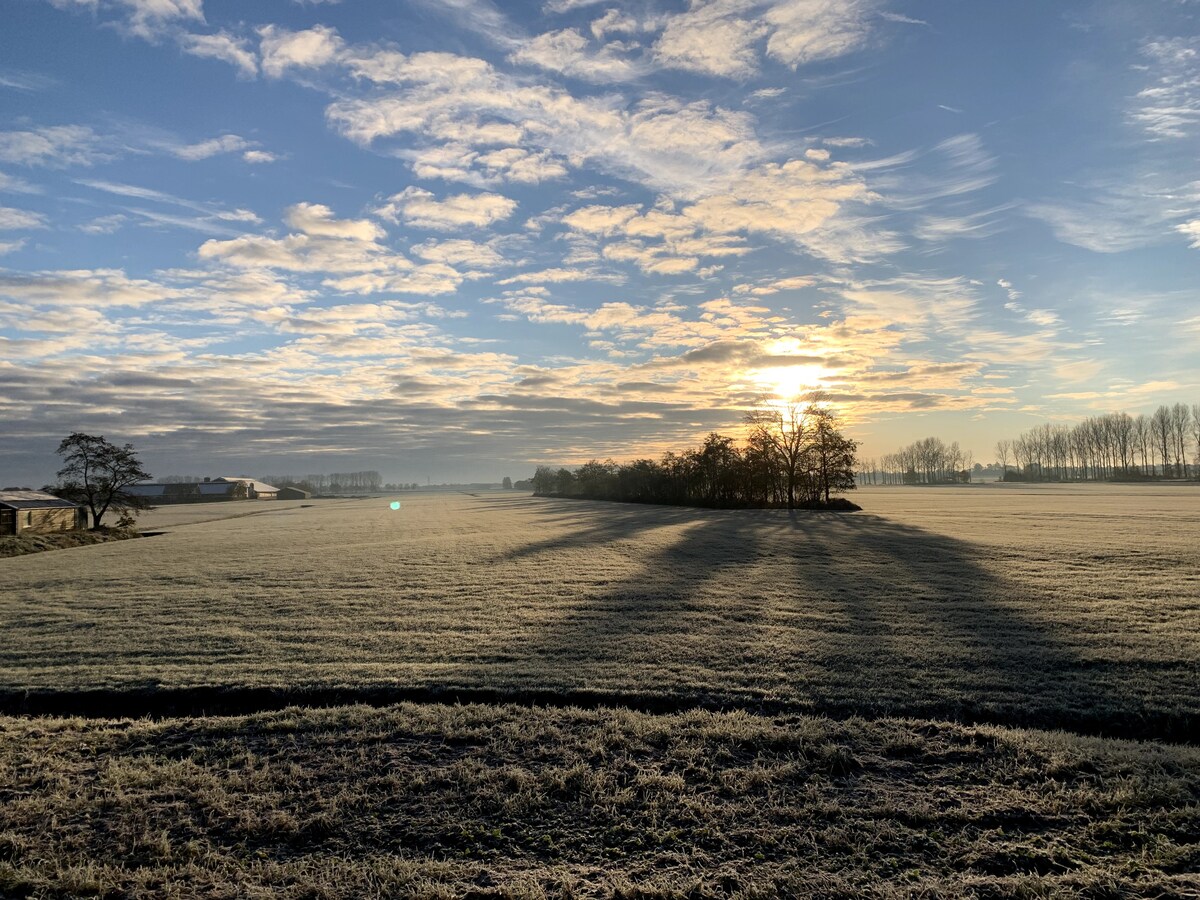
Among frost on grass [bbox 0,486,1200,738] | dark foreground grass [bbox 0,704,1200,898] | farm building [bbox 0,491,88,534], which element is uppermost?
farm building [bbox 0,491,88,534]

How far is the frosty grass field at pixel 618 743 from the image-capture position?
5.80 metres

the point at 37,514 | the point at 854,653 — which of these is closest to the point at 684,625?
the point at 854,653

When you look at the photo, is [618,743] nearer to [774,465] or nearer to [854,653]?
[854,653]

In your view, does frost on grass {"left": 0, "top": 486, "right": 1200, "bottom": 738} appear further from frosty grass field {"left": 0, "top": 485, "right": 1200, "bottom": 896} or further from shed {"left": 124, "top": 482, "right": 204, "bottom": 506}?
shed {"left": 124, "top": 482, "right": 204, "bottom": 506}

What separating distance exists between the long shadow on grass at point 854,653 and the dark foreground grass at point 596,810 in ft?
4.56

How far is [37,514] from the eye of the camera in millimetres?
55156

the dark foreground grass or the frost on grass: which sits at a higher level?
the dark foreground grass

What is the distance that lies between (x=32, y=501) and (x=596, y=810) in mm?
68840

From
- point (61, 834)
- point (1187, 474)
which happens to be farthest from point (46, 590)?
point (1187, 474)

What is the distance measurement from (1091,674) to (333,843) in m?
12.1

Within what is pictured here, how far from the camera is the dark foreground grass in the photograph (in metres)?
5.60

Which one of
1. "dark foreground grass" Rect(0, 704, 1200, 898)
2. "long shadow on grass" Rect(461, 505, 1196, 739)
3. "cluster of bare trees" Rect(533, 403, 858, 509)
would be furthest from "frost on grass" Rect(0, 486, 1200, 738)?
"cluster of bare trees" Rect(533, 403, 858, 509)

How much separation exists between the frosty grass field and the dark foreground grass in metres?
0.03

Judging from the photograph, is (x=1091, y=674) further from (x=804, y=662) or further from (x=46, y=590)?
(x=46, y=590)
